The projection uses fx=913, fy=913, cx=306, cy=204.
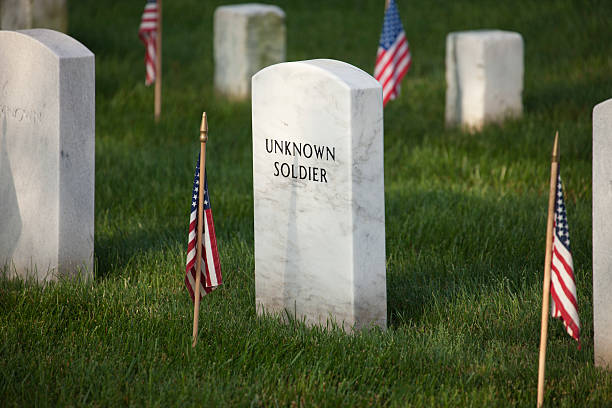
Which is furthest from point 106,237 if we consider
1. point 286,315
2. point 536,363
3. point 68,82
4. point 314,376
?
point 536,363

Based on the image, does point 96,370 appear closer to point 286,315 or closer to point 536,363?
point 286,315

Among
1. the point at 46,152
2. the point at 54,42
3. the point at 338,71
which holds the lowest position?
the point at 46,152

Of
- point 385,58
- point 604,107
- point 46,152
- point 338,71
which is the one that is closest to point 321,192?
point 338,71

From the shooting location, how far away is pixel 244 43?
10570mm

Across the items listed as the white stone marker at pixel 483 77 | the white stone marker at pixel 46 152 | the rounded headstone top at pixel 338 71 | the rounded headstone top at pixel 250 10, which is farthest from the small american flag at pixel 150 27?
the rounded headstone top at pixel 338 71

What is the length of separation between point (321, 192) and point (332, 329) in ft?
2.17

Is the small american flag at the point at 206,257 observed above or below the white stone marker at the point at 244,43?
below

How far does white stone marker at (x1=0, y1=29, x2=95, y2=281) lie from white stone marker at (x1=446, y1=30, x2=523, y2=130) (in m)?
4.64

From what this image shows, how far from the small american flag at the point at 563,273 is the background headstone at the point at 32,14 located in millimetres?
7368

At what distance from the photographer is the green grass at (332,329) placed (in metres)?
3.82

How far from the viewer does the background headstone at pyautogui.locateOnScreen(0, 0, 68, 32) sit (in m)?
9.68

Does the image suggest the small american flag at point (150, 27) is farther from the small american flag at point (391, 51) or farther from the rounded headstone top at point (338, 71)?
the rounded headstone top at point (338, 71)

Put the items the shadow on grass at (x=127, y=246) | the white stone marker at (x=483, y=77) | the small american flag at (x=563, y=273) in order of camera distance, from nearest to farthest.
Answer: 1. the small american flag at (x=563, y=273)
2. the shadow on grass at (x=127, y=246)
3. the white stone marker at (x=483, y=77)

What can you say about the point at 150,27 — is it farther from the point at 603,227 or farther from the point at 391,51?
the point at 603,227
